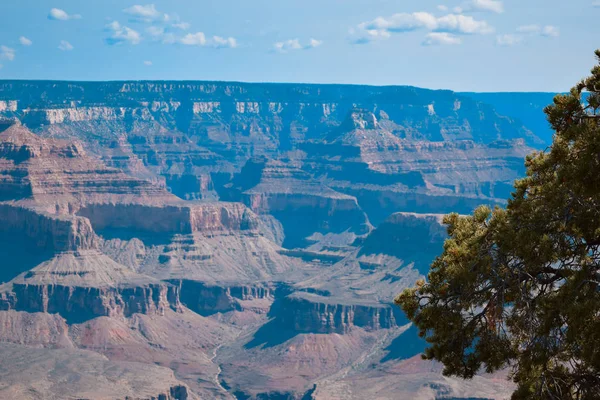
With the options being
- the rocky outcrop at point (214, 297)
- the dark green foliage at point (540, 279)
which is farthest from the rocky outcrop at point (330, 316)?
the dark green foliage at point (540, 279)

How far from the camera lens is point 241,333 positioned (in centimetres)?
17475

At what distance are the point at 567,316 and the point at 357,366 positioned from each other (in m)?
125

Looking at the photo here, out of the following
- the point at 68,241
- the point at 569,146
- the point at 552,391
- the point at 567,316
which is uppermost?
the point at 569,146

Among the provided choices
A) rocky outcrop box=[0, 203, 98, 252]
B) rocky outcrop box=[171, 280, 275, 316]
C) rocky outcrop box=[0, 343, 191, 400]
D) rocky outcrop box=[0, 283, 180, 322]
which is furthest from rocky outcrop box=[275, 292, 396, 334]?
rocky outcrop box=[0, 203, 98, 252]

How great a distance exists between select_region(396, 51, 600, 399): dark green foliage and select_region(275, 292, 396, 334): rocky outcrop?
134530 mm

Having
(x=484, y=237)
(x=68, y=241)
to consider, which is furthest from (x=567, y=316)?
(x=68, y=241)

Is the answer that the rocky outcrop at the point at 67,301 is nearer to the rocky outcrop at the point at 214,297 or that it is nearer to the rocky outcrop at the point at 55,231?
the rocky outcrop at the point at 55,231

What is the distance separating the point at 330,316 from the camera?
16288 cm

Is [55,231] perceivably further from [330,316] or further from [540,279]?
[540,279]

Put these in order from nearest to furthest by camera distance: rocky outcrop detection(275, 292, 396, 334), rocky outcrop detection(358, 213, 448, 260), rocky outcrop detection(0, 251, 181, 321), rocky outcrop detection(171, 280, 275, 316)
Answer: rocky outcrop detection(275, 292, 396, 334)
rocky outcrop detection(0, 251, 181, 321)
rocky outcrop detection(358, 213, 448, 260)
rocky outcrop detection(171, 280, 275, 316)

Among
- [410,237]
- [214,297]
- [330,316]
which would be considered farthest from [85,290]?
[410,237]

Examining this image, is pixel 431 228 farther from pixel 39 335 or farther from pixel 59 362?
pixel 59 362

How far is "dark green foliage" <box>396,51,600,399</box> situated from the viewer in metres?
24.7

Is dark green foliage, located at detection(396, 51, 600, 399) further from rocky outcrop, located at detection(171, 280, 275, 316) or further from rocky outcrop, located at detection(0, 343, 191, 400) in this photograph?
rocky outcrop, located at detection(171, 280, 275, 316)
